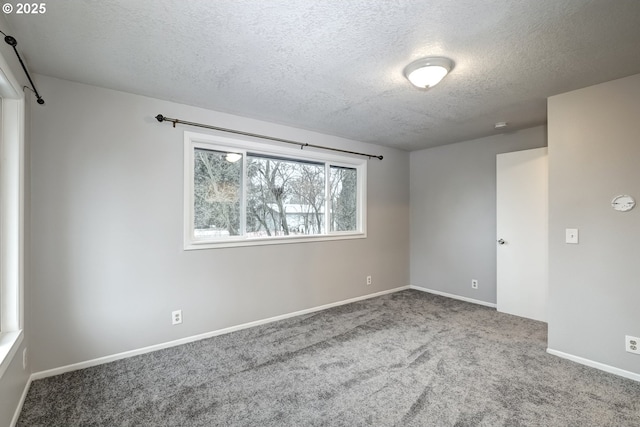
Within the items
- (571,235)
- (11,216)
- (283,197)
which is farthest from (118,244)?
(571,235)

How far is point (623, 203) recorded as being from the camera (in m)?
2.44

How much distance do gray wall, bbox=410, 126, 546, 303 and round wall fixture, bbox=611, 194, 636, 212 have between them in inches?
60.0

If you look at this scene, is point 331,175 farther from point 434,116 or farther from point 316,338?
point 316,338

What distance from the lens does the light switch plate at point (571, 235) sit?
268 cm

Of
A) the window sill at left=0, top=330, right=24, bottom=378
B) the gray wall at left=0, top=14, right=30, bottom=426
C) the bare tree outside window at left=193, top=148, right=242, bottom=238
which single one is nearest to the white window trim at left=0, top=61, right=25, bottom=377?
the window sill at left=0, top=330, right=24, bottom=378

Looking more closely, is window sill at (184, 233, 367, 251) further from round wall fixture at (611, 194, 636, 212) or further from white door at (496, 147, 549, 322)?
round wall fixture at (611, 194, 636, 212)

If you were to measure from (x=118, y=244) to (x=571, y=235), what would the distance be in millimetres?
4137

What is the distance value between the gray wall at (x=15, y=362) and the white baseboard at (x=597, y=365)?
413 cm

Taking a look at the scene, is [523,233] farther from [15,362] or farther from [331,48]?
[15,362]

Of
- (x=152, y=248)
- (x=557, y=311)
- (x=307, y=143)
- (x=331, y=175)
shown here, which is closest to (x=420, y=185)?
(x=331, y=175)

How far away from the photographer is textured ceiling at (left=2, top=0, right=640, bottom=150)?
1.66m

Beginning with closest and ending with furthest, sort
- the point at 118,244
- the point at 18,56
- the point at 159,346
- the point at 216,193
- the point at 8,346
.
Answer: the point at 8,346
the point at 18,56
the point at 118,244
the point at 159,346
the point at 216,193

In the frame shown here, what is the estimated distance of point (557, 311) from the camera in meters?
2.78

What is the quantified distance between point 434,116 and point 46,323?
4.22 m
